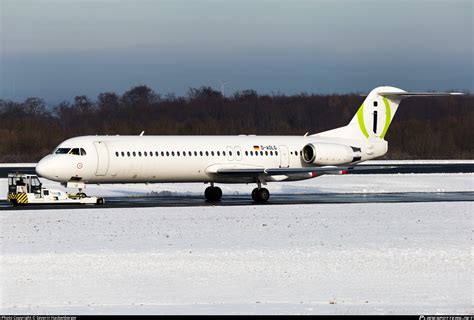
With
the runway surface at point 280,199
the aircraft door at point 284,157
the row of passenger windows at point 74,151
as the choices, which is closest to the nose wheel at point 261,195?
the runway surface at point 280,199

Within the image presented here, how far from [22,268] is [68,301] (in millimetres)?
Answer: 3942

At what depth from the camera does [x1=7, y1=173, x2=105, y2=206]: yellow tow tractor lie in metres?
32.8

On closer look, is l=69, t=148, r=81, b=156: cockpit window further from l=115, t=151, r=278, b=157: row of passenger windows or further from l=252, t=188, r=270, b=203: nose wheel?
l=252, t=188, r=270, b=203: nose wheel

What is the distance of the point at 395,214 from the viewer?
2886cm

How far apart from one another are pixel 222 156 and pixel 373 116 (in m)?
7.86

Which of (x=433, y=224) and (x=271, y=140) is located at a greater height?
(x=271, y=140)

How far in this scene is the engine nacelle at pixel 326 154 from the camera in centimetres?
3762

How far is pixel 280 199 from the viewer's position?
3712 cm

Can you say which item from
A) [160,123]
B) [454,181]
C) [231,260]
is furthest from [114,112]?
[231,260]

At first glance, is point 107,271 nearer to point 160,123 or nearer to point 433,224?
point 433,224

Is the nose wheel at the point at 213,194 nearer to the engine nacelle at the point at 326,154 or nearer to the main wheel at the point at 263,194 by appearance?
the main wheel at the point at 263,194

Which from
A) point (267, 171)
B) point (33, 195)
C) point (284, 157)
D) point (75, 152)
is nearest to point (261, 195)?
point (267, 171)

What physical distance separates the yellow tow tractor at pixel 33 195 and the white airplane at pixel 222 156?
53cm

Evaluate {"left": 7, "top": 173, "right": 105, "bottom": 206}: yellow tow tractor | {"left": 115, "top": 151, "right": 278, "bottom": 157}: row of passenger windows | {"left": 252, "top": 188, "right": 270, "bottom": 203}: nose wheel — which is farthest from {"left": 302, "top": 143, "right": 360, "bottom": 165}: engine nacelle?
{"left": 7, "top": 173, "right": 105, "bottom": 206}: yellow tow tractor
